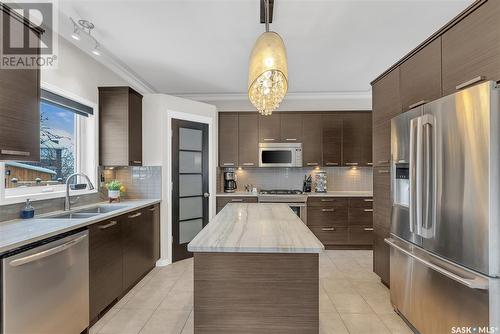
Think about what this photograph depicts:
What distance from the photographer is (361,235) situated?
4.27 m

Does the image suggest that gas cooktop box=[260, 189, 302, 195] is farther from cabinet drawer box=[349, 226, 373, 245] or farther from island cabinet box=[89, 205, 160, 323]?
island cabinet box=[89, 205, 160, 323]

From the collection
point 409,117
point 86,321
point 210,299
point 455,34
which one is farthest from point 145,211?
point 455,34

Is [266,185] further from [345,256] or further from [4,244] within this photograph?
[4,244]

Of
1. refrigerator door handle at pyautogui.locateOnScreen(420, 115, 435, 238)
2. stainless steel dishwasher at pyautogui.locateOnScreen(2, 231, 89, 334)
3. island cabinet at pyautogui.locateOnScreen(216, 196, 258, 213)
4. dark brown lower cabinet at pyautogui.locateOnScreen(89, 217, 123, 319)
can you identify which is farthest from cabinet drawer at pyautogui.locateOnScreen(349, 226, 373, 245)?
stainless steel dishwasher at pyautogui.locateOnScreen(2, 231, 89, 334)

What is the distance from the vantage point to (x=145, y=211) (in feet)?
10.4

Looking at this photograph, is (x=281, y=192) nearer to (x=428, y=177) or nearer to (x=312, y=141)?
(x=312, y=141)

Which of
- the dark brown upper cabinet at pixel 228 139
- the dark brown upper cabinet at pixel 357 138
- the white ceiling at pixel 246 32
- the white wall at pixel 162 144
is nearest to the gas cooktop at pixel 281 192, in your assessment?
the dark brown upper cabinet at pixel 228 139

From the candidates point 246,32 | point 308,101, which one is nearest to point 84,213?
point 246,32

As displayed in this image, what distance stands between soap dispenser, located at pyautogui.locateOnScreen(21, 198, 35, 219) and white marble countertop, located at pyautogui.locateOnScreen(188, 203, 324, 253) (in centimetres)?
154

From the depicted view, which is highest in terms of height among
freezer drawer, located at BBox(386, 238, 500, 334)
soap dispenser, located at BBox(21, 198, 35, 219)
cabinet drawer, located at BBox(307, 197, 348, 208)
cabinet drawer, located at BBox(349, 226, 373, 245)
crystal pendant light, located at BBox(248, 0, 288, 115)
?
crystal pendant light, located at BBox(248, 0, 288, 115)

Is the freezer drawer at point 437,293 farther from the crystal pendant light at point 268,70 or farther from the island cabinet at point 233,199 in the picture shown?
the island cabinet at point 233,199

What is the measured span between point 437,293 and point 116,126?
11.8 feet

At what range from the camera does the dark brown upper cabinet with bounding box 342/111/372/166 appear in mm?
4629

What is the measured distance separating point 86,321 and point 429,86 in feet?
10.8
